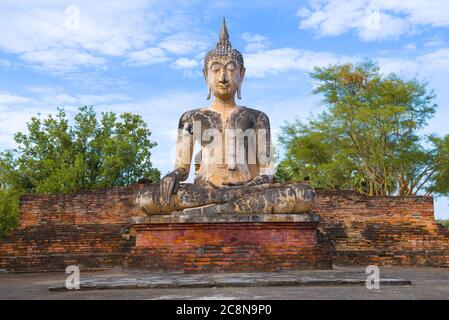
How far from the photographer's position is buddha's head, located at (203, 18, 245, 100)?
30.0 ft

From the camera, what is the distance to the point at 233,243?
7.72 m

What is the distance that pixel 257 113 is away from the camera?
927 centimetres

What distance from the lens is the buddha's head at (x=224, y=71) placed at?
30.0 ft

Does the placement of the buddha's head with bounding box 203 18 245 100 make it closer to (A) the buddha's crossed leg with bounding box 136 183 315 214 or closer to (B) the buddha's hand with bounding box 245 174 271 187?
(B) the buddha's hand with bounding box 245 174 271 187

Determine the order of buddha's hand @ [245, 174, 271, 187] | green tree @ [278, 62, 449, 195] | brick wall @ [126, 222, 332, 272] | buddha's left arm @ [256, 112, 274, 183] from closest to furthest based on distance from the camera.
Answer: brick wall @ [126, 222, 332, 272], buddha's hand @ [245, 174, 271, 187], buddha's left arm @ [256, 112, 274, 183], green tree @ [278, 62, 449, 195]

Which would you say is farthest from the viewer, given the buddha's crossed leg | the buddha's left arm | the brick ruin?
the brick ruin

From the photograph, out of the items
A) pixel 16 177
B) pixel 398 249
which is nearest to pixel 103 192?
pixel 398 249

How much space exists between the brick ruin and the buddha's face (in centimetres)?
356

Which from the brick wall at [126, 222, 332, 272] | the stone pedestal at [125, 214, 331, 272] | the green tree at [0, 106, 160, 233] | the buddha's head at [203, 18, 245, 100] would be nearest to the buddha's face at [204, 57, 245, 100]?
the buddha's head at [203, 18, 245, 100]

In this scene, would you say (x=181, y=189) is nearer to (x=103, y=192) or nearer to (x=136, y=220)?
(x=136, y=220)

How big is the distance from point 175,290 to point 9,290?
7.05 feet

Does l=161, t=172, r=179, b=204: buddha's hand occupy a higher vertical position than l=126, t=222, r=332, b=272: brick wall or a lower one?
higher

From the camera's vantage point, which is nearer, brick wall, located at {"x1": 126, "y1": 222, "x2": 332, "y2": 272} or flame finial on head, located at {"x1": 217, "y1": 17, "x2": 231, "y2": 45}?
brick wall, located at {"x1": 126, "y1": 222, "x2": 332, "y2": 272}
